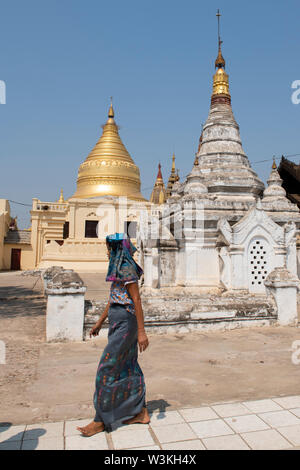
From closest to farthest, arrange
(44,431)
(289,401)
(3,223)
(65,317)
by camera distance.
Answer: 1. (44,431)
2. (289,401)
3. (65,317)
4. (3,223)

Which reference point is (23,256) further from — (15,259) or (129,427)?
(129,427)

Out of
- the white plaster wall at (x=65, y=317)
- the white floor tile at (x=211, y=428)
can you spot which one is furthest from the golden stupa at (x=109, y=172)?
the white floor tile at (x=211, y=428)

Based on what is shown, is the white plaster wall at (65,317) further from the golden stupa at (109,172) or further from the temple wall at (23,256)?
the temple wall at (23,256)

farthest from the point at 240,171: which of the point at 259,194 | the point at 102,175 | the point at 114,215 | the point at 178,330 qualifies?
the point at 102,175

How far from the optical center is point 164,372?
4.71 meters

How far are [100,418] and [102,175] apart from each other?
31013mm

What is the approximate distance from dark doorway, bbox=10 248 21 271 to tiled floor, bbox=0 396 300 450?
1223 inches

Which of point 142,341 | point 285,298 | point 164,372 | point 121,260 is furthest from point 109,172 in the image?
point 142,341

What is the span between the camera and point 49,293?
6008 mm

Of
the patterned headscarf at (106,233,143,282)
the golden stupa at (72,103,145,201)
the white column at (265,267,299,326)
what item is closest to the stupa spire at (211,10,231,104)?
the white column at (265,267,299,326)

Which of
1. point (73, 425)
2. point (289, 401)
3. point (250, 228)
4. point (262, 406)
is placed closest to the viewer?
point (73, 425)

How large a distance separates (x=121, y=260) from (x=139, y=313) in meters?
0.52

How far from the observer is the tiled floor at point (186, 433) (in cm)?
285
